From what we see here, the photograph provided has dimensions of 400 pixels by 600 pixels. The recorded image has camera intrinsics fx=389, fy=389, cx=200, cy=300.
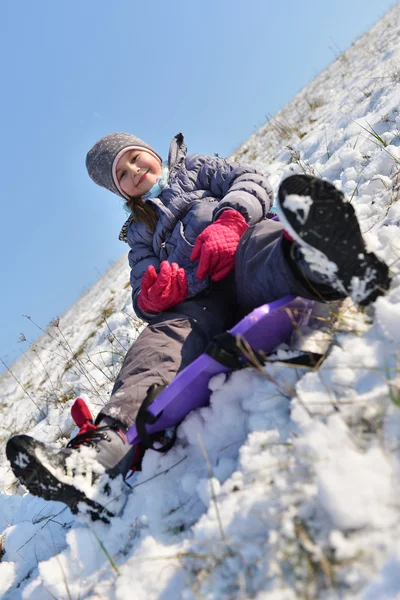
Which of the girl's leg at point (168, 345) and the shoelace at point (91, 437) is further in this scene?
the girl's leg at point (168, 345)

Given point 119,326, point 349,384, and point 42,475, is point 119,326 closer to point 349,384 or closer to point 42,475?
point 42,475

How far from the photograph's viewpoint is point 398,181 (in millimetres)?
2207

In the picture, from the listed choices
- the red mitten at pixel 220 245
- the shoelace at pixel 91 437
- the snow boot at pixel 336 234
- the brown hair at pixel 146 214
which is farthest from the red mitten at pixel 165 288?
the snow boot at pixel 336 234

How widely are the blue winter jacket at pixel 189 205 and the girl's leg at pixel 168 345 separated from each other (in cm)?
12

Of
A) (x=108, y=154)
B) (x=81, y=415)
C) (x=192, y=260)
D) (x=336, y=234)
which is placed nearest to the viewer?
(x=336, y=234)

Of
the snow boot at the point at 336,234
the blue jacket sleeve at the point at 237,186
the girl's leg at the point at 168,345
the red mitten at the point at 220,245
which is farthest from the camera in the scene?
the blue jacket sleeve at the point at 237,186

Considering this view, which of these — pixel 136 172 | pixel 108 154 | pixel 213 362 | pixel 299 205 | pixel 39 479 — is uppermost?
pixel 108 154

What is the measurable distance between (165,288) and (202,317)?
0.89 ft

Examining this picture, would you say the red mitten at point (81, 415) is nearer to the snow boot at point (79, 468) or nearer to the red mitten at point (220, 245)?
the snow boot at point (79, 468)

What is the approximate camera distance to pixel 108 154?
2832 millimetres

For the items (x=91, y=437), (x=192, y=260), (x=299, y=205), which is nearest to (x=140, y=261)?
(x=192, y=260)

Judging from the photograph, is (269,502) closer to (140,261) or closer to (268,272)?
(268,272)

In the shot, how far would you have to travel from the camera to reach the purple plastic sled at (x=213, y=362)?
138cm

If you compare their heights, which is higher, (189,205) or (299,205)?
(189,205)
